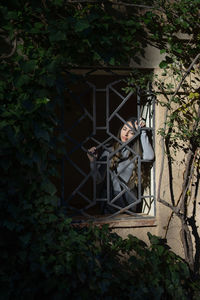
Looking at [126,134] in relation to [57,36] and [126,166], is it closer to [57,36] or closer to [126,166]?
[126,166]

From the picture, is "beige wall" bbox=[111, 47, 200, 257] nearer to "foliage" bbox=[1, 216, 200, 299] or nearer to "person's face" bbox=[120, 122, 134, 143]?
"foliage" bbox=[1, 216, 200, 299]

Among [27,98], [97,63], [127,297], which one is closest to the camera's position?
[27,98]

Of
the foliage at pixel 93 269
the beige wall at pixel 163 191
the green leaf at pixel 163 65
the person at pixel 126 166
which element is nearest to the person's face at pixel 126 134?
the person at pixel 126 166

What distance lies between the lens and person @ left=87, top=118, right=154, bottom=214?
428 centimetres

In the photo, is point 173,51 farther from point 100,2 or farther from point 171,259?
point 171,259

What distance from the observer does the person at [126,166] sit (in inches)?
168

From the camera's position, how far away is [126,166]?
4406 millimetres

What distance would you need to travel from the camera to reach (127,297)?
3791mm

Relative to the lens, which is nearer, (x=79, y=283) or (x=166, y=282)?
(x=79, y=283)

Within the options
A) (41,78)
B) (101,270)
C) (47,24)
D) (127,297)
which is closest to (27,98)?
(41,78)

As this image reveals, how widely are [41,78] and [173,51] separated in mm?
1558

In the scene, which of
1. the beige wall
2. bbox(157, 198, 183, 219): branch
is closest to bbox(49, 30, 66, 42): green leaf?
the beige wall

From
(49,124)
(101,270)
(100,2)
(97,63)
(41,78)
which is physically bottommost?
(101,270)

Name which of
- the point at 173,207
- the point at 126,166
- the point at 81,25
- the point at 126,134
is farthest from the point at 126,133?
the point at 81,25
